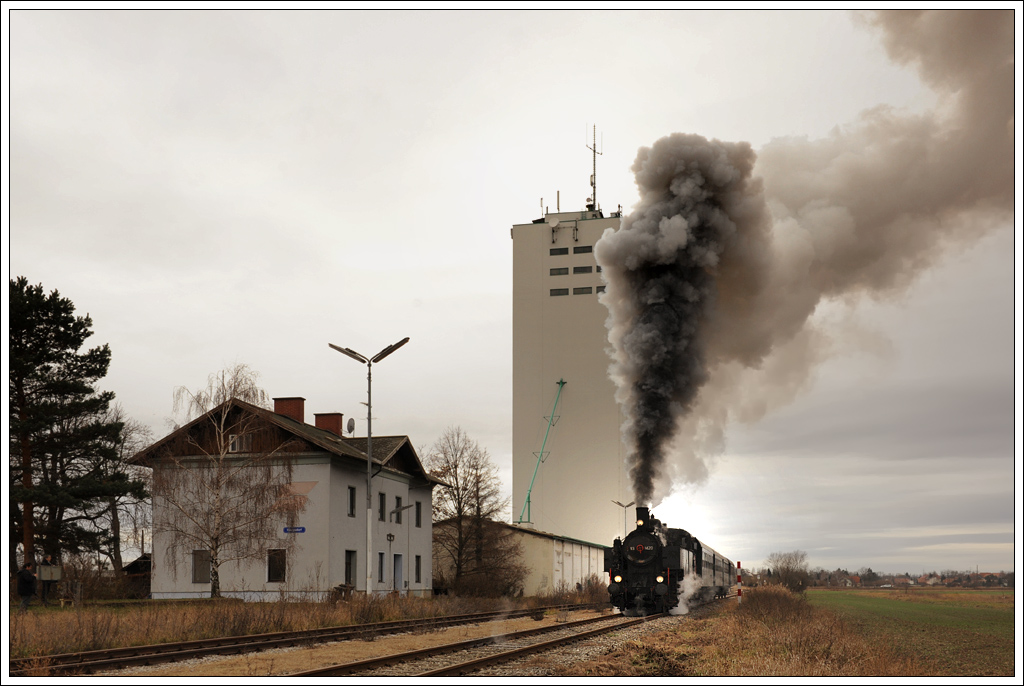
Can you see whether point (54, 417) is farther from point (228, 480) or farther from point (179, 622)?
point (179, 622)

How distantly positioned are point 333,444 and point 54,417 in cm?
929

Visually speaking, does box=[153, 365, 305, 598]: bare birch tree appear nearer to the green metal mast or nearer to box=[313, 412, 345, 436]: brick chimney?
box=[313, 412, 345, 436]: brick chimney

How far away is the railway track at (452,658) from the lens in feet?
33.8

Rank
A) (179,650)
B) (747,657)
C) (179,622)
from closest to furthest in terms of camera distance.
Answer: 1. (747,657)
2. (179,650)
3. (179,622)

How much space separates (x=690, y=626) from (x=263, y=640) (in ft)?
28.8

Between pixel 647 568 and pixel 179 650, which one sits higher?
pixel 647 568

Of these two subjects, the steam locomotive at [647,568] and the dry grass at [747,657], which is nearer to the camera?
the dry grass at [747,657]

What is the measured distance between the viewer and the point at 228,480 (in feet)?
88.8

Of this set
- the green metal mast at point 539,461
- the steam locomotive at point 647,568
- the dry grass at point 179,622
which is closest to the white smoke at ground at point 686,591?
the steam locomotive at point 647,568

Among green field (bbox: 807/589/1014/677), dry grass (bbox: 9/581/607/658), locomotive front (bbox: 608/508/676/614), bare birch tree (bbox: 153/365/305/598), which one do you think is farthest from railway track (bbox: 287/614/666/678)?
bare birch tree (bbox: 153/365/305/598)

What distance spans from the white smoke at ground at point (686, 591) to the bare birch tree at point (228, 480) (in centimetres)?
1246

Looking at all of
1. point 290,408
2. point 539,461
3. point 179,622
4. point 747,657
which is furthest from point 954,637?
point 539,461

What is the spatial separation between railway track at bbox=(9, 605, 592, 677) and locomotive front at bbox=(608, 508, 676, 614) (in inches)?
172

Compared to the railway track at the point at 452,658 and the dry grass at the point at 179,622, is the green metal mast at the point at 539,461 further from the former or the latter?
the railway track at the point at 452,658
